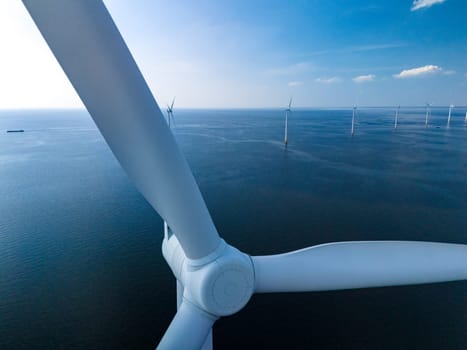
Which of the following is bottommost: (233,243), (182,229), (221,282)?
(233,243)

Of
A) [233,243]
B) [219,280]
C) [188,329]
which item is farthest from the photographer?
[233,243]

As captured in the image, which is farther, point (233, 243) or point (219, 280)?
point (233, 243)

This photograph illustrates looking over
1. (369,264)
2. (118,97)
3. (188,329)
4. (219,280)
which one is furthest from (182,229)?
(369,264)

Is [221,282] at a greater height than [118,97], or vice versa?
[118,97]

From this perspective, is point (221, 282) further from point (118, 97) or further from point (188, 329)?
point (118, 97)

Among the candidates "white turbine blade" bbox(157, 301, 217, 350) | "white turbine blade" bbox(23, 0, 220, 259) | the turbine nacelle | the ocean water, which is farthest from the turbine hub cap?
the ocean water

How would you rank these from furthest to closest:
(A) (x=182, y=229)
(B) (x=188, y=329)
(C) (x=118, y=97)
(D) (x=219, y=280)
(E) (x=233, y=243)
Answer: (E) (x=233, y=243) → (B) (x=188, y=329) → (D) (x=219, y=280) → (A) (x=182, y=229) → (C) (x=118, y=97)

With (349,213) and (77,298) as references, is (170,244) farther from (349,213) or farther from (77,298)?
(349,213)

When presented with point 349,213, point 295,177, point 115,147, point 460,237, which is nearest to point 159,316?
point 115,147
